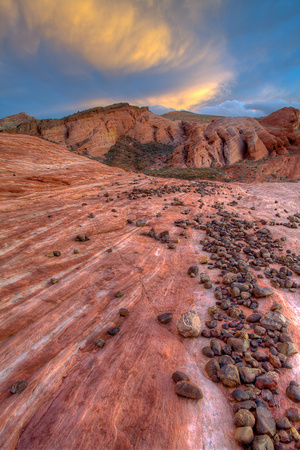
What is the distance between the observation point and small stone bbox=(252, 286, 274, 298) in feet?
13.2

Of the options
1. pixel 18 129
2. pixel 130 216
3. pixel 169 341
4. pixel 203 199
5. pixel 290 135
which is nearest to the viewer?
pixel 169 341

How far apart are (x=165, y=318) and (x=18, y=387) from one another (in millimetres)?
2201

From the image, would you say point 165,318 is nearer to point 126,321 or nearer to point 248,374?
point 126,321

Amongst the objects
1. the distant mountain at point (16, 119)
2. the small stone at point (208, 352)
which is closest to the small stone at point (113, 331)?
the small stone at point (208, 352)

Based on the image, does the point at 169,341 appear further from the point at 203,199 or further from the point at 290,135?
the point at 290,135

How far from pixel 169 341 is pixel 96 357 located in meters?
1.13

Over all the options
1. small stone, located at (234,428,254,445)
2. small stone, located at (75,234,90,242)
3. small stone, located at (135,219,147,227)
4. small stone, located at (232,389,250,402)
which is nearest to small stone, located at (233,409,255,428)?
small stone, located at (234,428,254,445)

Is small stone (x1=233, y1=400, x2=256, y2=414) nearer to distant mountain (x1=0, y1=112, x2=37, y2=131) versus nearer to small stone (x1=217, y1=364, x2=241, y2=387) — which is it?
small stone (x1=217, y1=364, x2=241, y2=387)

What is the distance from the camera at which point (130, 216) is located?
8.20 meters

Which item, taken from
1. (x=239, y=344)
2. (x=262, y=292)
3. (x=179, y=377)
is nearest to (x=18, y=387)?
(x=179, y=377)

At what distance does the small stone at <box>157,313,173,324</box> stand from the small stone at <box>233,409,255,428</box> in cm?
153

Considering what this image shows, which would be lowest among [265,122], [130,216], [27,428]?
[27,428]

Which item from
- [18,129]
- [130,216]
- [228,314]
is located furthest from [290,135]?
[18,129]

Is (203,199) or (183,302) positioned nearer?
(183,302)
